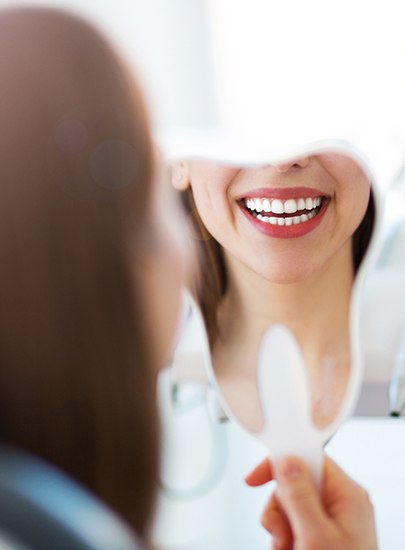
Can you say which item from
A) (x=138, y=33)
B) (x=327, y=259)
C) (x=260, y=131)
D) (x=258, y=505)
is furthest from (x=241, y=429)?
(x=138, y=33)

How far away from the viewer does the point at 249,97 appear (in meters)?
0.72

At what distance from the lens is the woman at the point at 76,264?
50cm

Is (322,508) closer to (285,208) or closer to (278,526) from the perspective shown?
(278,526)

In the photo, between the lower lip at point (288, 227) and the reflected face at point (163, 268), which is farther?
the lower lip at point (288, 227)

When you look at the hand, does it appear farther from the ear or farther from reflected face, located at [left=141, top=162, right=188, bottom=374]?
the ear

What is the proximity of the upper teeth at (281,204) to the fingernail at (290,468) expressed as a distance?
26 cm

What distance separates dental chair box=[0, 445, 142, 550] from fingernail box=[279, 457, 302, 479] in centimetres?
41

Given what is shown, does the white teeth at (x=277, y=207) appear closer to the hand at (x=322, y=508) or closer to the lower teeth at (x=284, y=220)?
the lower teeth at (x=284, y=220)

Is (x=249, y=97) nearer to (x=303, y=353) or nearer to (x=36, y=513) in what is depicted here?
(x=303, y=353)

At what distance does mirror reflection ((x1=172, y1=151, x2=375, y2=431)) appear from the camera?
0.71 meters

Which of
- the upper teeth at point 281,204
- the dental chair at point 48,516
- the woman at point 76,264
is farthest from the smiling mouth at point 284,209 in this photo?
the dental chair at point 48,516

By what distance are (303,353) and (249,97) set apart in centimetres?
27

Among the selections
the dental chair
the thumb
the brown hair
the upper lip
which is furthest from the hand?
the dental chair

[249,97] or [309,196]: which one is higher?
[249,97]
